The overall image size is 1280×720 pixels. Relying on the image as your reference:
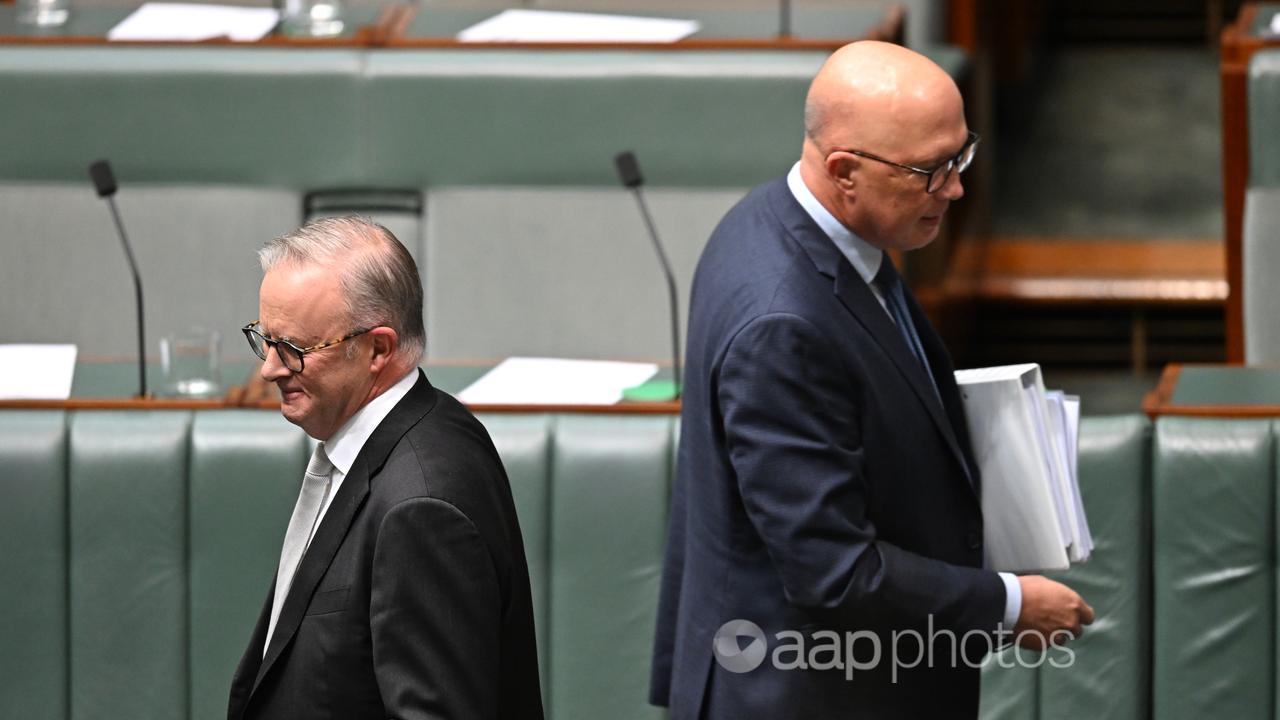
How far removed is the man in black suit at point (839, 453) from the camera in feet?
4.96

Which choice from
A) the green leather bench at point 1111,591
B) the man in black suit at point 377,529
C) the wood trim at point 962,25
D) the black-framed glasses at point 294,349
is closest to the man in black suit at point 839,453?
the man in black suit at point 377,529

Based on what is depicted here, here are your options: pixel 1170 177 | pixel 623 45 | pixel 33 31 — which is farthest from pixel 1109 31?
pixel 33 31

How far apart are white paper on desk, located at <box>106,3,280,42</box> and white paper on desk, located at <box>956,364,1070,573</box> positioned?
2.21 meters

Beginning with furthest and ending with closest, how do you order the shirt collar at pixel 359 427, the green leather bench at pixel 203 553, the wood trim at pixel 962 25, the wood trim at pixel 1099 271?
the wood trim at pixel 1099 271
the wood trim at pixel 962 25
the green leather bench at pixel 203 553
the shirt collar at pixel 359 427

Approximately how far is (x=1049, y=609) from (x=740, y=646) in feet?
0.92

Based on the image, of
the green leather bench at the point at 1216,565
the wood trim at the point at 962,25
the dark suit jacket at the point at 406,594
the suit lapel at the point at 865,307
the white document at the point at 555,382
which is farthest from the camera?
the wood trim at the point at 962,25

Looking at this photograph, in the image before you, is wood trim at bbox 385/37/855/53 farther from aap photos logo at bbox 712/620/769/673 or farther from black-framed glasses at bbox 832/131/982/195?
aap photos logo at bbox 712/620/769/673

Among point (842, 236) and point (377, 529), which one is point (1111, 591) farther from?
point (377, 529)

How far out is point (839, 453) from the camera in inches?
59.2

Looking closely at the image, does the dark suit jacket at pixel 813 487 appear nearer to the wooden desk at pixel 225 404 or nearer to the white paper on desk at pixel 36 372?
the wooden desk at pixel 225 404

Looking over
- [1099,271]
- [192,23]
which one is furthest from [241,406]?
[1099,271]

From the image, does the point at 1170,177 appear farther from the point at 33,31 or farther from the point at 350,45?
the point at 33,31

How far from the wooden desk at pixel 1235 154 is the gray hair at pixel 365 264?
234 centimetres

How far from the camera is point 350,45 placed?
345 centimetres
